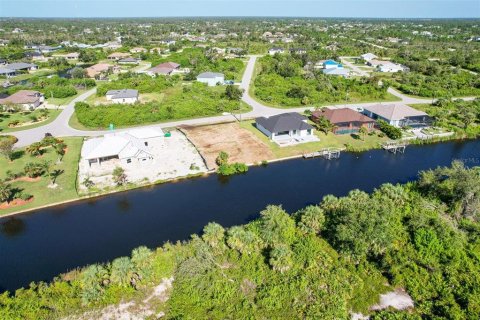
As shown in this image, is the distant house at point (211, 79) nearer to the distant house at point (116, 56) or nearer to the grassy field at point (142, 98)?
the grassy field at point (142, 98)

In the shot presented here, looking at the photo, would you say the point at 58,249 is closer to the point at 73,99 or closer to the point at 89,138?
the point at 89,138

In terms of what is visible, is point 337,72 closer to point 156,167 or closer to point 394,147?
point 394,147

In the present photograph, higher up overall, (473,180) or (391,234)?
(473,180)

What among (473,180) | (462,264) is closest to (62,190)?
(462,264)

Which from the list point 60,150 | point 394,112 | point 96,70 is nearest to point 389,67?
point 394,112

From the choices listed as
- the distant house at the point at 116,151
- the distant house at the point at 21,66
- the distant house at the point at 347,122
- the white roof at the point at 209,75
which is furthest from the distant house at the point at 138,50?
the distant house at the point at 347,122

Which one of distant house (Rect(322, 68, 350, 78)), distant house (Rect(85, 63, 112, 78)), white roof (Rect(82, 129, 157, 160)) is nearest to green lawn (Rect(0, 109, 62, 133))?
white roof (Rect(82, 129, 157, 160))
